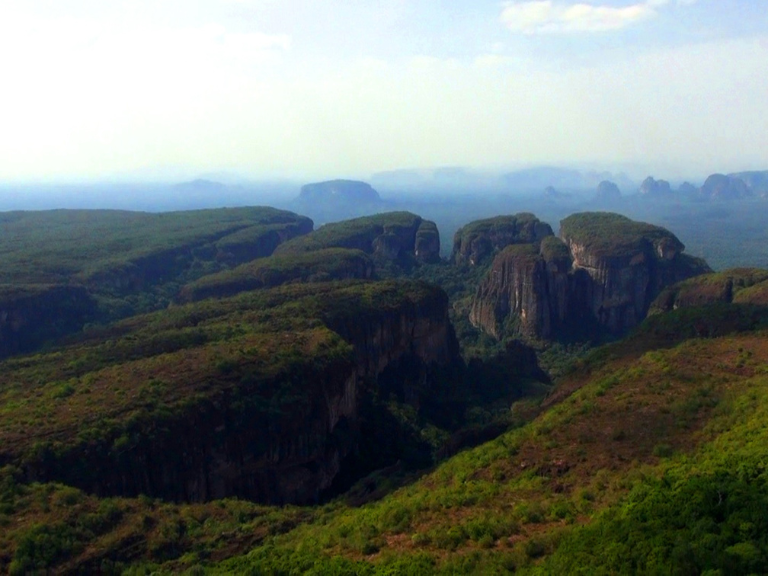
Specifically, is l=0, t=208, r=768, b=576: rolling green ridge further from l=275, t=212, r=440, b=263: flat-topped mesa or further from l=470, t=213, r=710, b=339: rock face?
l=275, t=212, r=440, b=263: flat-topped mesa

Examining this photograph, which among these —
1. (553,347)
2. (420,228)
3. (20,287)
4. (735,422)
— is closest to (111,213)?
(420,228)

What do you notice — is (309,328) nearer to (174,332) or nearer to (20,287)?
(174,332)

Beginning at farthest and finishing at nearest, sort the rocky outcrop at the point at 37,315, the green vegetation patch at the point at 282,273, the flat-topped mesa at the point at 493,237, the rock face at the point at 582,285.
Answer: the flat-topped mesa at the point at 493,237
the rock face at the point at 582,285
the green vegetation patch at the point at 282,273
the rocky outcrop at the point at 37,315

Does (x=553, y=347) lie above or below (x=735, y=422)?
below

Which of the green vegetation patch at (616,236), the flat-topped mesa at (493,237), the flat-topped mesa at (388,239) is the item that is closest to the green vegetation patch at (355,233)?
the flat-topped mesa at (388,239)

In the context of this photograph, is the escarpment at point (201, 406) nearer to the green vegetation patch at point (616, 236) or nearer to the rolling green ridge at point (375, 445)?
the rolling green ridge at point (375, 445)


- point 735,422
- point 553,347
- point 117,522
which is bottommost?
point 553,347

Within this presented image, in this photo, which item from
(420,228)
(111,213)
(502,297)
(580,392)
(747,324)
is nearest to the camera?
(580,392)
